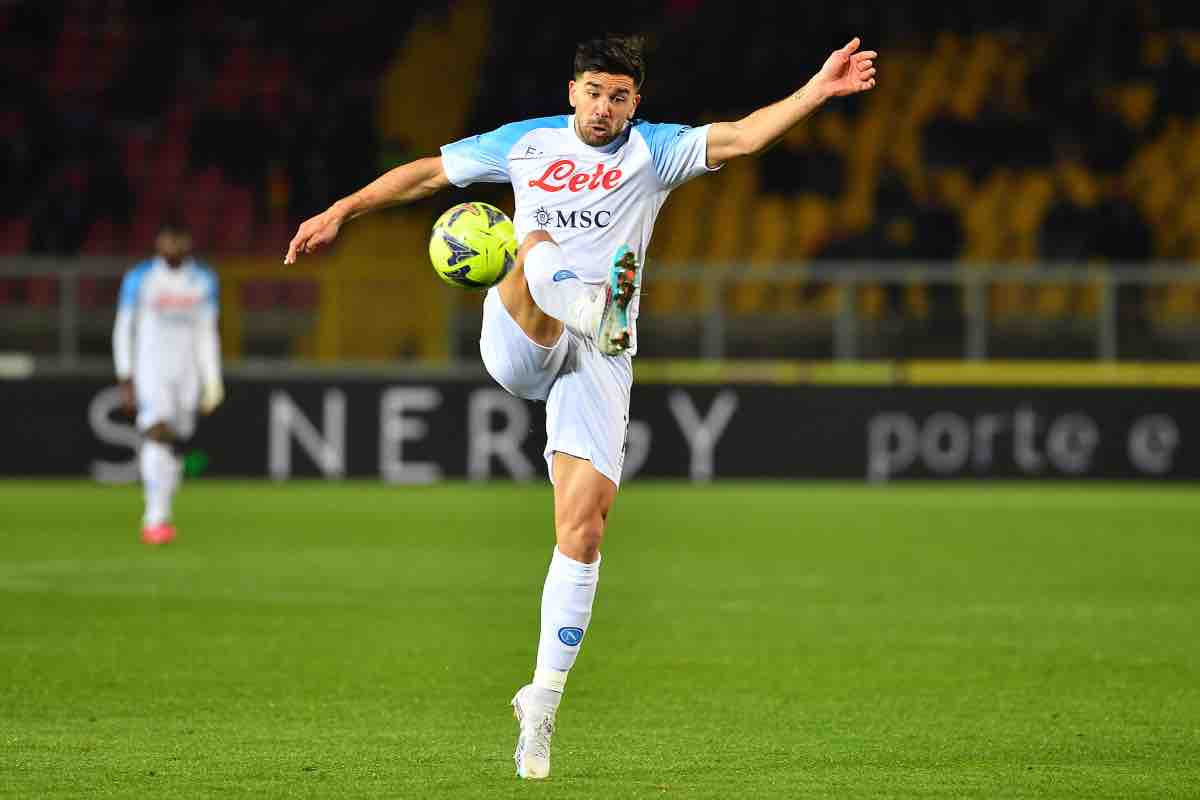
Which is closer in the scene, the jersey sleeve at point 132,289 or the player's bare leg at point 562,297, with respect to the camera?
the player's bare leg at point 562,297

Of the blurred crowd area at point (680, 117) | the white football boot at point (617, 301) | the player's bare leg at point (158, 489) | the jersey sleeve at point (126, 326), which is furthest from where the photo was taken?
the blurred crowd area at point (680, 117)

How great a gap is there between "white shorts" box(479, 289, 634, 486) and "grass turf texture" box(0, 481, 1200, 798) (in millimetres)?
914

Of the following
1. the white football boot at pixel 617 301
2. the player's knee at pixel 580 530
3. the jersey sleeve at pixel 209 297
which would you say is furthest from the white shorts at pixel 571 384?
the jersey sleeve at pixel 209 297

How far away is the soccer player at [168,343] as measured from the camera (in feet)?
47.0

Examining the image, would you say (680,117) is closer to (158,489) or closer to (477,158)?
(158,489)

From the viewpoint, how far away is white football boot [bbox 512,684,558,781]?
5.57 meters

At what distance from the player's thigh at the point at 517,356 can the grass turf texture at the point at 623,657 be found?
110cm

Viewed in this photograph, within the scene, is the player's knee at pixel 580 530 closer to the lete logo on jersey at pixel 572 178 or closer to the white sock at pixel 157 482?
the lete logo on jersey at pixel 572 178

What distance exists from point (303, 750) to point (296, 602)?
4426 millimetres

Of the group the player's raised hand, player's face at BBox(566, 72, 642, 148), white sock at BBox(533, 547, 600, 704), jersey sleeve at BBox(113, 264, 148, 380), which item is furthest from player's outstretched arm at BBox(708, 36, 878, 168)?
jersey sleeve at BBox(113, 264, 148, 380)

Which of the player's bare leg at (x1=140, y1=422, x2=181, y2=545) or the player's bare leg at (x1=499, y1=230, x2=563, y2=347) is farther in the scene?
the player's bare leg at (x1=140, y1=422, x2=181, y2=545)

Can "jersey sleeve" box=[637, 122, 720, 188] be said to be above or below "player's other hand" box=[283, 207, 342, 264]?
above

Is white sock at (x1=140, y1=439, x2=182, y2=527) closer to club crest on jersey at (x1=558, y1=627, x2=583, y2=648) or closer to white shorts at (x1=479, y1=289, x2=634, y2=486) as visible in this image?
Result: white shorts at (x1=479, y1=289, x2=634, y2=486)

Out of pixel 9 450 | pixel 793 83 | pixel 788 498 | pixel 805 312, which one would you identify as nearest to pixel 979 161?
pixel 793 83
